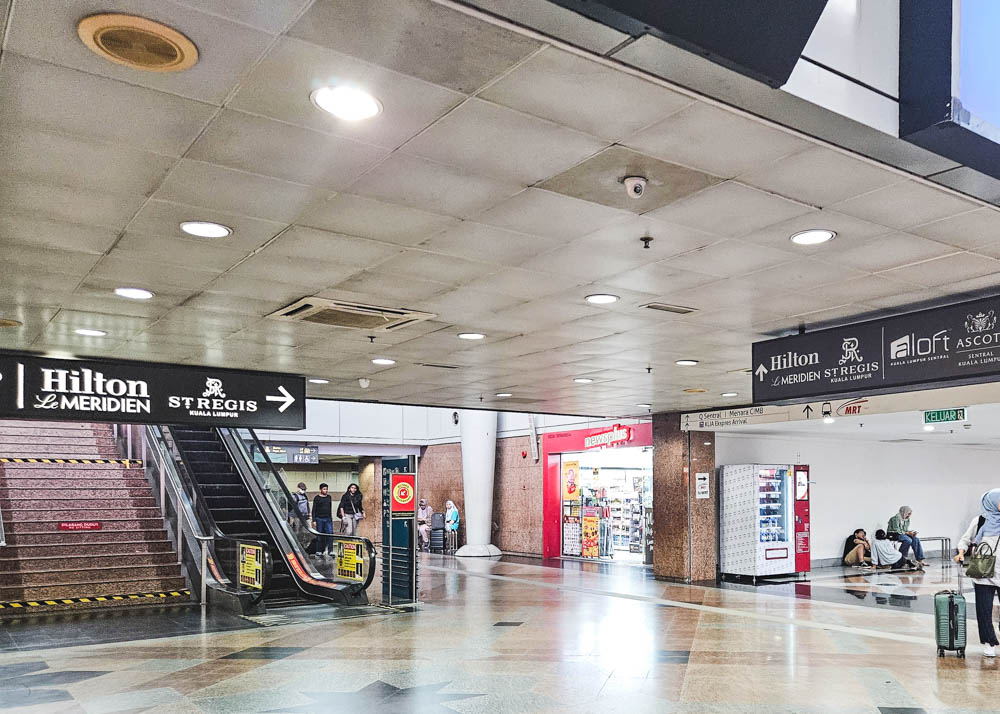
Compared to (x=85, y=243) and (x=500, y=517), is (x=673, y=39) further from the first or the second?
(x=500, y=517)

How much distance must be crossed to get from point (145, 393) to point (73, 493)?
595 cm

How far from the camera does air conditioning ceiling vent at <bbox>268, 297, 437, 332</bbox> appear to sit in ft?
21.1

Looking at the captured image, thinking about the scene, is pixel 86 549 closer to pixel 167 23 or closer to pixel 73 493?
pixel 73 493

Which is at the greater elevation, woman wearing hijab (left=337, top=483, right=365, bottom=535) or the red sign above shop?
the red sign above shop

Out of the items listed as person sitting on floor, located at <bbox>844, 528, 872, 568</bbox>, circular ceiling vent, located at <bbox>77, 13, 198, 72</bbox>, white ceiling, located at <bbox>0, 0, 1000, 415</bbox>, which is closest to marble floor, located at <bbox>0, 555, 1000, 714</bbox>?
white ceiling, located at <bbox>0, 0, 1000, 415</bbox>

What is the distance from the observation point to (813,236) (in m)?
4.68

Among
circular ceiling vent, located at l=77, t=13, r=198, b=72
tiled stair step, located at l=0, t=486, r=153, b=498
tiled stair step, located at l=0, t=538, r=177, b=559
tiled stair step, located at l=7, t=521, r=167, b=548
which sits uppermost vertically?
circular ceiling vent, located at l=77, t=13, r=198, b=72

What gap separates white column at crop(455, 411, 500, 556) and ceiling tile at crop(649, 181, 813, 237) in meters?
16.2

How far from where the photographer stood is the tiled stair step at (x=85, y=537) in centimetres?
1169

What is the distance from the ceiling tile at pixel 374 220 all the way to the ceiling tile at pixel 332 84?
81 cm

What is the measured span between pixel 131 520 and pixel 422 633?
19.0 ft

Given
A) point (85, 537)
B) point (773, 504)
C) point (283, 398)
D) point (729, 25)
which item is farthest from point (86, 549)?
point (729, 25)

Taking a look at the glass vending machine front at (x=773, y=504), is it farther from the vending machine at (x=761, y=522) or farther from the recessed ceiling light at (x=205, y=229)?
the recessed ceiling light at (x=205, y=229)

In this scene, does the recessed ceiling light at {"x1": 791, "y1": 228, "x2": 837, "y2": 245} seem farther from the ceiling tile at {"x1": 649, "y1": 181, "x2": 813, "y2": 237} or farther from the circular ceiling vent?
the circular ceiling vent
